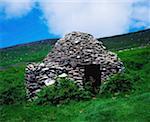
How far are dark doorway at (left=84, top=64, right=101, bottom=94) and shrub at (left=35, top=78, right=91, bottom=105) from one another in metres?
1.65

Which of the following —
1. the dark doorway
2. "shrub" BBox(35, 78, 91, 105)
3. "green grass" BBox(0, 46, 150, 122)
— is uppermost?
the dark doorway

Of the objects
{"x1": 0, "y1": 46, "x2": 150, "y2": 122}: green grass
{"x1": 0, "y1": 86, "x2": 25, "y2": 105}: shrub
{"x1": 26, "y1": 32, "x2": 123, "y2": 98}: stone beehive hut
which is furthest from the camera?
{"x1": 26, "y1": 32, "x2": 123, "y2": 98}: stone beehive hut

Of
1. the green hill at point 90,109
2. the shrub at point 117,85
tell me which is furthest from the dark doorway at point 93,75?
the green hill at point 90,109

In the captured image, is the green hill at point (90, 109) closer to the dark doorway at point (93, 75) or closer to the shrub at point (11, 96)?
the shrub at point (11, 96)

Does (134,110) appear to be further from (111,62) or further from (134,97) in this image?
(111,62)

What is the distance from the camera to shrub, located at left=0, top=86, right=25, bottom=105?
20875mm

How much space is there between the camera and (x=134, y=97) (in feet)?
60.6

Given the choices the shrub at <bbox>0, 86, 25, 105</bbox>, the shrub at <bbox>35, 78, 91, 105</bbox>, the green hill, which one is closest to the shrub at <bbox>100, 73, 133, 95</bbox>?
the green hill

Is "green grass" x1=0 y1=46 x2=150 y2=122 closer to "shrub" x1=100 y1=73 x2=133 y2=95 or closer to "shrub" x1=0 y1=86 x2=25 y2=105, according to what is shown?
"shrub" x1=0 y1=86 x2=25 y2=105

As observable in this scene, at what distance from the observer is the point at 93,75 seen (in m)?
22.6

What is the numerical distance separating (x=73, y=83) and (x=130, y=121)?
594 cm

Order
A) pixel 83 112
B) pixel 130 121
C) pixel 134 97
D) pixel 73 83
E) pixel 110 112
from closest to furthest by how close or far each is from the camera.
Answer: pixel 130 121 → pixel 110 112 → pixel 83 112 → pixel 134 97 → pixel 73 83

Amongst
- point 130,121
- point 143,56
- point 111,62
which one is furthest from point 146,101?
point 143,56

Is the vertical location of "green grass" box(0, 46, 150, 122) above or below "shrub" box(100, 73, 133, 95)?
below
